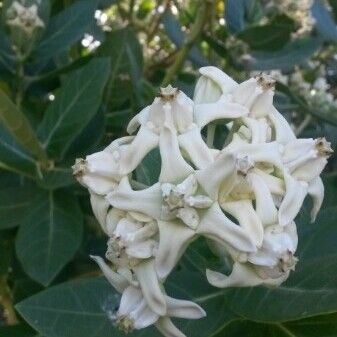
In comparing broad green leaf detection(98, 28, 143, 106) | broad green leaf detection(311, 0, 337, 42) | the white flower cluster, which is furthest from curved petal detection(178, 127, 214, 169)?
broad green leaf detection(311, 0, 337, 42)

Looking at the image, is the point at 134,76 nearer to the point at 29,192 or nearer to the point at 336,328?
the point at 29,192

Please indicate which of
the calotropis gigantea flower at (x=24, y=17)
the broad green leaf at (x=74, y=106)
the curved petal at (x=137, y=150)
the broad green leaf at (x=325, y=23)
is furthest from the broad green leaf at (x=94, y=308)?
the broad green leaf at (x=325, y=23)

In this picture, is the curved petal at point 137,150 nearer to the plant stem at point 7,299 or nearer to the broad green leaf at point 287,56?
the plant stem at point 7,299

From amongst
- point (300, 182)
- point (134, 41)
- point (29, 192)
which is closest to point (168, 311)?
point (300, 182)

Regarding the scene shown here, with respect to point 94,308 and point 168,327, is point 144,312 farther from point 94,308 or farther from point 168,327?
point 94,308

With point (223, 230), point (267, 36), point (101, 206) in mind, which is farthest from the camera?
point (267, 36)

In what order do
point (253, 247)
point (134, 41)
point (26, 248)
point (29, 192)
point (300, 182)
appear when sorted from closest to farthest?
point (253, 247)
point (300, 182)
point (26, 248)
point (29, 192)
point (134, 41)

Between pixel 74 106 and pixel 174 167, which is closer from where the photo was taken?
pixel 174 167

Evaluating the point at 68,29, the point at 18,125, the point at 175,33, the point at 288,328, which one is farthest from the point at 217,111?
the point at 175,33
